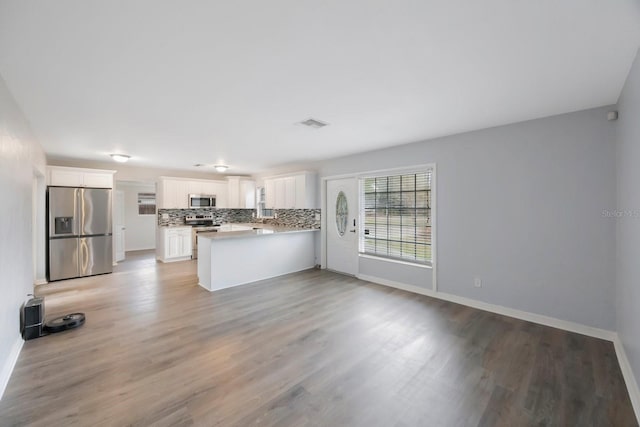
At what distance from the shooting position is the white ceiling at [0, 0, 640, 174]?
1458 mm

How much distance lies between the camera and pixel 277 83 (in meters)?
2.27

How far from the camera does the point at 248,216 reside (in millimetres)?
8688

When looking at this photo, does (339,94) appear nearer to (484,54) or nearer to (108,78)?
(484,54)

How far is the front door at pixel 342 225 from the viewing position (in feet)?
17.3

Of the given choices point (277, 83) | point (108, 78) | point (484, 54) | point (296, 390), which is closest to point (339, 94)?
point (277, 83)

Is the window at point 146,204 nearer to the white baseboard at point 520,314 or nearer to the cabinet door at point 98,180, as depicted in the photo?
the cabinet door at point 98,180

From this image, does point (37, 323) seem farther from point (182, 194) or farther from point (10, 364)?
point (182, 194)

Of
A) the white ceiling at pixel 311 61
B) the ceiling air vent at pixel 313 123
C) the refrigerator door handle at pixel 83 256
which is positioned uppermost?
the ceiling air vent at pixel 313 123

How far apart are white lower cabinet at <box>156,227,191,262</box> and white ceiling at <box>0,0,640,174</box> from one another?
379cm

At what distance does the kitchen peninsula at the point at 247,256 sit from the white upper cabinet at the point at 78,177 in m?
2.67

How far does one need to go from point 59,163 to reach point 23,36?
17.5 feet

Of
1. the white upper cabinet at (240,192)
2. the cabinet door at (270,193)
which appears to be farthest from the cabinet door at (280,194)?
the white upper cabinet at (240,192)

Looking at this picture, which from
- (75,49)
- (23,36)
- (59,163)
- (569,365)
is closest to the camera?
(23,36)

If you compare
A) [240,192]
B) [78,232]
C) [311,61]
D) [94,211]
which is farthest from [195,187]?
[311,61]
